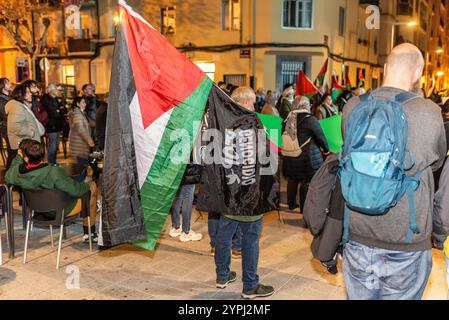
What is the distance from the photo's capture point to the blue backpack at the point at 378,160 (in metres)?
2.24

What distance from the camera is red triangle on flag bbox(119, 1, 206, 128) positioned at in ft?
11.7

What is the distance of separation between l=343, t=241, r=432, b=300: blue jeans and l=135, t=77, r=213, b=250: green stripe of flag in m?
1.75

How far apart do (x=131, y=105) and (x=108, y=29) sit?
23473mm

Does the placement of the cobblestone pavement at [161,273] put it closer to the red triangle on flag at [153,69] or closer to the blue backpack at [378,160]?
the red triangle on flag at [153,69]

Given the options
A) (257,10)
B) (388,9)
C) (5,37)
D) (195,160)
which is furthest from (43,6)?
(195,160)

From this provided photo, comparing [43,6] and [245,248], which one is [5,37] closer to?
[43,6]

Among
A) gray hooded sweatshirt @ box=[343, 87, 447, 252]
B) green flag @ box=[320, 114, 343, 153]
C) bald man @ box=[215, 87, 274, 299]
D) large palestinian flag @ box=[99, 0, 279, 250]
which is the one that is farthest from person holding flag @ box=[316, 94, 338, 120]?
gray hooded sweatshirt @ box=[343, 87, 447, 252]

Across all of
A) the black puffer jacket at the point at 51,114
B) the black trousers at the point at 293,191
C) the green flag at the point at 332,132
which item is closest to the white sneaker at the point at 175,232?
the black trousers at the point at 293,191

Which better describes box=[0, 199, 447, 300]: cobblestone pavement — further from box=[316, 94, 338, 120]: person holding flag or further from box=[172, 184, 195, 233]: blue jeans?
box=[316, 94, 338, 120]: person holding flag

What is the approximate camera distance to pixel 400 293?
2488 millimetres

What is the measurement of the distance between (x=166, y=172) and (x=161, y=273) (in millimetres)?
1496

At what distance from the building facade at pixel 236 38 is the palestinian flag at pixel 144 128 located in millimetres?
14572

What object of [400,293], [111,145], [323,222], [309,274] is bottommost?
[309,274]

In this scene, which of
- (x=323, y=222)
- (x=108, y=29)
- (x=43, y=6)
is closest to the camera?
(x=323, y=222)
